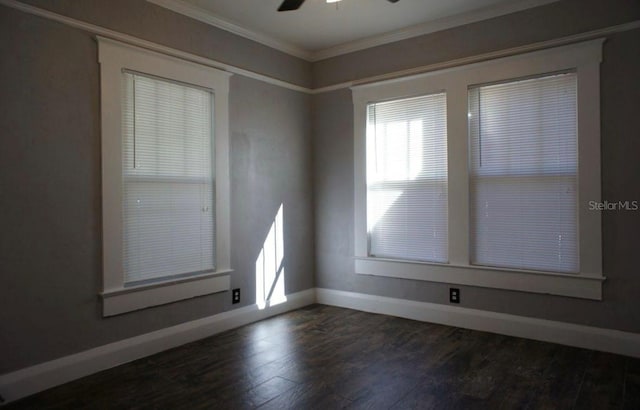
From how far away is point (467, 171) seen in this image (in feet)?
12.7

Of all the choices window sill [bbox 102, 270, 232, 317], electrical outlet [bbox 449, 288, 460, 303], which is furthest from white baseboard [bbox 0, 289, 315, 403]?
electrical outlet [bbox 449, 288, 460, 303]

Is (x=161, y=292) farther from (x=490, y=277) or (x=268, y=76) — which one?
(x=490, y=277)

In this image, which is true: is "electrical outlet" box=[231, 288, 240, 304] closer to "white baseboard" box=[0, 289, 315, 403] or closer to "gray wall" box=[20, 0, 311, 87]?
"white baseboard" box=[0, 289, 315, 403]

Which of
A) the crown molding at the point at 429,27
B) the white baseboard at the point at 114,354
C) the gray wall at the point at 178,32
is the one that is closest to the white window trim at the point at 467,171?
the crown molding at the point at 429,27

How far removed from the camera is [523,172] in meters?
3.62

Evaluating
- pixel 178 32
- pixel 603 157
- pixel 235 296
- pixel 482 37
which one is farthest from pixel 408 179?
pixel 178 32

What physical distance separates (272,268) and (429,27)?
9.22 feet

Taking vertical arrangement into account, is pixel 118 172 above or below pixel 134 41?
below

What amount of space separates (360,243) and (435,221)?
2.83 feet

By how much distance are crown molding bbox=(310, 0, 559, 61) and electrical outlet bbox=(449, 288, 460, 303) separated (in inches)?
95.6

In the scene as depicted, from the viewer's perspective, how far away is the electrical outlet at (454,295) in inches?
156

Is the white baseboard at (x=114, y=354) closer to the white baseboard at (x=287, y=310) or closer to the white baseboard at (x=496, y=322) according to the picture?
the white baseboard at (x=287, y=310)

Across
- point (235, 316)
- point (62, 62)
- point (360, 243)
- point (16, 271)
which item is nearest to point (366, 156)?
point (360, 243)

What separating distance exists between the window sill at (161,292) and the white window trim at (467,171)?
1.54 metres
